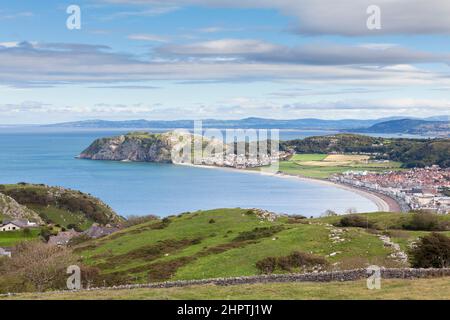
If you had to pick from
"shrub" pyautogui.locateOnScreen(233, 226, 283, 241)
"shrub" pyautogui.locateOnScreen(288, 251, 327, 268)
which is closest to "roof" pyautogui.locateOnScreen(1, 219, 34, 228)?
"shrub" pyautogui.locateOnScreen(233, 226, 283, 241)

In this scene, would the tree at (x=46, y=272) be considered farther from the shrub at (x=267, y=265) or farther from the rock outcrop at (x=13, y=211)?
the rock outcrop at (x=13, y=211)

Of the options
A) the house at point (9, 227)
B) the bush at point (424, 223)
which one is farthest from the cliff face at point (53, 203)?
the bush at point (424, 223)

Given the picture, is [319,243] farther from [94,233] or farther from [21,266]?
[94,233]

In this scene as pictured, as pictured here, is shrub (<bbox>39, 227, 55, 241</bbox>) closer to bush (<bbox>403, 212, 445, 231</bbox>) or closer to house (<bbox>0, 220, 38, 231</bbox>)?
house (<bbox>0, 220, 38, 231</bbox>)

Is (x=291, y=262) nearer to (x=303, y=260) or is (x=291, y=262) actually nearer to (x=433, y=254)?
(x=303, y=260)

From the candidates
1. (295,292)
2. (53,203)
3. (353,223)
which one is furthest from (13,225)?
(295,292)
